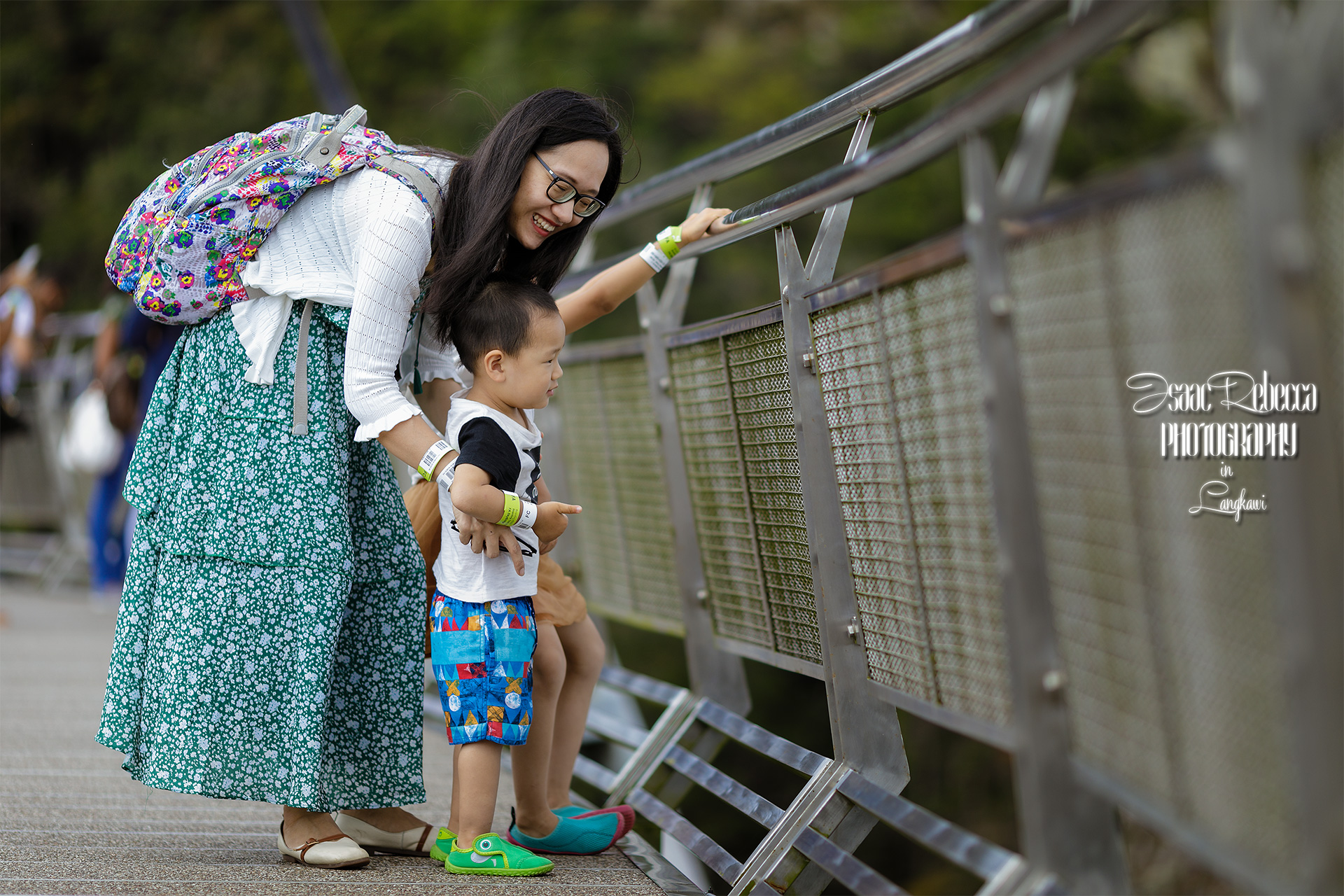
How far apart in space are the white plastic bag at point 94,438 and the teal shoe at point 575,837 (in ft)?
19.0

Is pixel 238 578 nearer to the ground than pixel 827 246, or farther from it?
nearer to the ground

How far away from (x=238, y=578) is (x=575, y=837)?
2.85 ft

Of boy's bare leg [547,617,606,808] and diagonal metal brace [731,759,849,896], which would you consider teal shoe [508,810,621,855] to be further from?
diagonal metal brace [731,759,849,896]

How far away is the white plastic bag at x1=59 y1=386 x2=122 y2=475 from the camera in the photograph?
8117 mm

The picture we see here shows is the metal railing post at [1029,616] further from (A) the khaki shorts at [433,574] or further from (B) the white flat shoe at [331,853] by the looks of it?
(B) the white flat shoe at [331,853]

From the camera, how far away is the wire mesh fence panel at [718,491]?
10.7 feet

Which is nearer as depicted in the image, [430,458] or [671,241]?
[430,458]

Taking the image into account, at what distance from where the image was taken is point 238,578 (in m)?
2.79

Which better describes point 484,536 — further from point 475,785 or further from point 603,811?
point 603,811

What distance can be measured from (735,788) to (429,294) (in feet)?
4.03

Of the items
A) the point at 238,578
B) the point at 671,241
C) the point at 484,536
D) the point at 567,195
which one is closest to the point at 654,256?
the point at 671,241

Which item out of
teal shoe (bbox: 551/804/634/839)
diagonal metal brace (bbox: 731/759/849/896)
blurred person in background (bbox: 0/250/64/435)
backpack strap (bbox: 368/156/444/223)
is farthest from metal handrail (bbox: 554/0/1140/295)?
blurred person in background (bbox: 0/250/64/435)

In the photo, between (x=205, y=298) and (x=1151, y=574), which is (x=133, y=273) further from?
(x=1151, y=574)

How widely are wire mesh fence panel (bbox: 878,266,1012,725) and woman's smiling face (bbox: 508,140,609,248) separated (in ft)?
2.56
